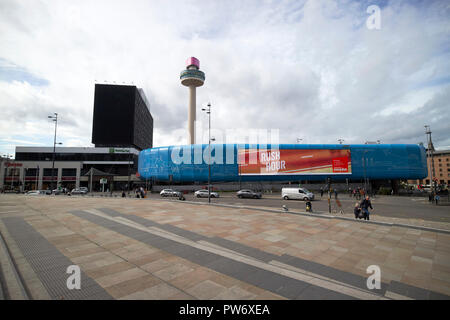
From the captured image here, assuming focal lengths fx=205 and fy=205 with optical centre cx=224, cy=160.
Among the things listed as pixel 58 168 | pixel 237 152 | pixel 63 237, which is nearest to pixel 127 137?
pixel 58 168

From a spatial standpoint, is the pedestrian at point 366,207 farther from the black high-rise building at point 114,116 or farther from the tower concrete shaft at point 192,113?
the black high-rise building at point 114,116

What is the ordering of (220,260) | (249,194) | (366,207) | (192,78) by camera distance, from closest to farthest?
(220,260)
(366,207)
(249,194)
(192,78)

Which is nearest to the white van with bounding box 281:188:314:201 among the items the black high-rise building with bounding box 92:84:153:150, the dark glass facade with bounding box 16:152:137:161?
the dark glass facade with bounding box 16:152:137:161

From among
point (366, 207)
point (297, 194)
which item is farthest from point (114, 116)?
point (366, 207)

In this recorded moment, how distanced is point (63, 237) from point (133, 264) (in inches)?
183

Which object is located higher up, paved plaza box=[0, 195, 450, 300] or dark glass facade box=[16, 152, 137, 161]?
dark glass facade box=[16, 152, 137, 161]

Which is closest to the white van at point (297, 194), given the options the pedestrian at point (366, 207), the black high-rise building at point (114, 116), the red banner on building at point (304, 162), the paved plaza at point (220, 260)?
the pedestrian at point (366, 207)

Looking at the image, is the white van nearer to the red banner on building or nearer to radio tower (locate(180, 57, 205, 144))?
the red banner on building

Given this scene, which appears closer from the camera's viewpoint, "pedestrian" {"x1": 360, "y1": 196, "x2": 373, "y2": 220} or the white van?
"pedestrian" {"x1": 360, "y1": 196, "x2": 373, "y2": 220}

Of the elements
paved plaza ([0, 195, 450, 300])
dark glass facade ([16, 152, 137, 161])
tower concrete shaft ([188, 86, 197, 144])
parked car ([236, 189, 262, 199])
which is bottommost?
parked car ([236, 189, 262, 199])

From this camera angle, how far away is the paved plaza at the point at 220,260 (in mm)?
4645

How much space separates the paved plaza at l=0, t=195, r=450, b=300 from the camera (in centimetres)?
464

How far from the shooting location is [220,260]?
636 centimetres

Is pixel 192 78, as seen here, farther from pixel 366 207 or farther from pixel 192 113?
pixel 366 207
